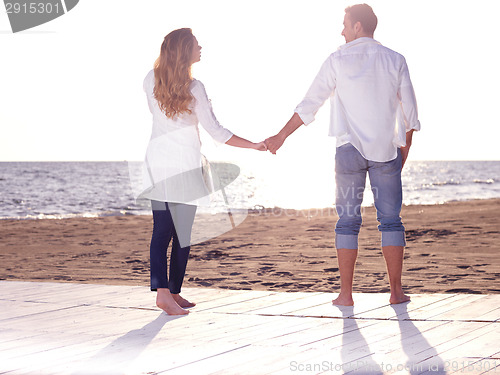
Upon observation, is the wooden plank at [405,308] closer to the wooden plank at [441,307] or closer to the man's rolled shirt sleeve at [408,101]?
the wooden plank at [441,307]

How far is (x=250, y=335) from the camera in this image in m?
3.33

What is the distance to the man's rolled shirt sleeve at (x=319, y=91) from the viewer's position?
407 cm

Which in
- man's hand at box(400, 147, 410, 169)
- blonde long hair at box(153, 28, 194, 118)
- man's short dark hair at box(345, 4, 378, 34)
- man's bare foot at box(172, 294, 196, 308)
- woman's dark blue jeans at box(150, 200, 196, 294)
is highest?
man's short dark hair at box(345, 4, 378, 34)

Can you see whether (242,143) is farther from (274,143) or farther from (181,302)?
(181,302)

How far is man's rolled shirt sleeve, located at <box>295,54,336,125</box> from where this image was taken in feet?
13.4

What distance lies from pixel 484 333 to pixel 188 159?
72.7 inches

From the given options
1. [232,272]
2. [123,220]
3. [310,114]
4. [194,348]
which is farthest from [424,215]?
[194,348]

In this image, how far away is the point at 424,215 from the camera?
50.6ft

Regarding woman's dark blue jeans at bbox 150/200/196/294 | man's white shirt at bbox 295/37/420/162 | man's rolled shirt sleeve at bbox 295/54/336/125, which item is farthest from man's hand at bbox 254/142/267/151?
woman's dark blue jeans at bbox 150/200/196/294

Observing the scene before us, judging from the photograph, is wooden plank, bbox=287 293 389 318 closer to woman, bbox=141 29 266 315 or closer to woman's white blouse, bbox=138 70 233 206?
woman, bbox=141 29 266 315

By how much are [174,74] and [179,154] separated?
1.50ft

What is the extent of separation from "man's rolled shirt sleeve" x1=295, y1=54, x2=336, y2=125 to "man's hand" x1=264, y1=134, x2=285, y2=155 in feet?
1.23

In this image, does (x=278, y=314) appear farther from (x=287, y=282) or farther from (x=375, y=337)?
(x=287, y=282)

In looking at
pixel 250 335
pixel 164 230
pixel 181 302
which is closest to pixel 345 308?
pixel 250 335
